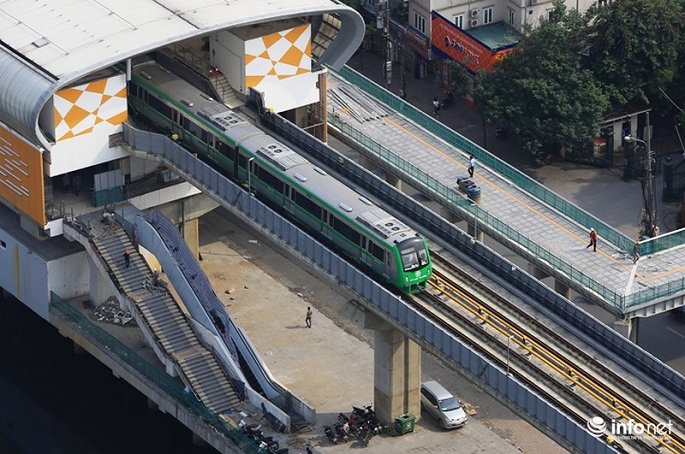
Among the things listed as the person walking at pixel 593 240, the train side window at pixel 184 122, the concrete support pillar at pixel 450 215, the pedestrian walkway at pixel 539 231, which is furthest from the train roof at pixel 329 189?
the person walking at pixel 593 240

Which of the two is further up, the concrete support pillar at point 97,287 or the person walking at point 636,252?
the person walking at point 636,252

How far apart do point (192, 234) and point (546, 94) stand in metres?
32.6

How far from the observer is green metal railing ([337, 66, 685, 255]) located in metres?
146

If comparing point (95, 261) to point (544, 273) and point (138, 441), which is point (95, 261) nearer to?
point (138, 441)

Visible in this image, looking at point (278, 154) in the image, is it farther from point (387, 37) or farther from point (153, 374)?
point (387, 37)

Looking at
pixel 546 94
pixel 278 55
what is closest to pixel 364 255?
pixel 278 55

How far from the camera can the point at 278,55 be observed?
154 m

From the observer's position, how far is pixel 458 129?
180500mm

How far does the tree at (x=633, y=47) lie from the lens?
17162 centimetres

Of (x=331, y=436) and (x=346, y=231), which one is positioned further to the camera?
(x=331, y=436)

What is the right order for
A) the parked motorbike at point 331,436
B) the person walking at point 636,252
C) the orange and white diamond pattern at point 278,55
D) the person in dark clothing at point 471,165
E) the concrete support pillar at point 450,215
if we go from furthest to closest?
the person in dark clothing at point 471,165 < the orange and white diamond pattern at point 278,55 < the concrete support pillar at point 450,215 < the person walking at point 636,252 < the parked motorbike at point 331,436

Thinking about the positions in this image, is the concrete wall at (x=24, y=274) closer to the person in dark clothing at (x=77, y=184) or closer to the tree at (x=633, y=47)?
the person in dark clothing at (x=77, y=184)

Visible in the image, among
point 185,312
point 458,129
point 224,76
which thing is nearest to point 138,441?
point 185,312

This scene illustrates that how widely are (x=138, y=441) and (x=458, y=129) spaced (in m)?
52.7
